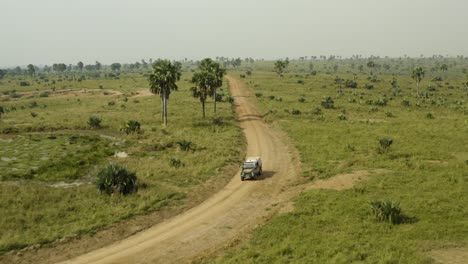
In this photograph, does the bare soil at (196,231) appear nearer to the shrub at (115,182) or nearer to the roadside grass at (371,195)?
the roadside grass at (371,195)

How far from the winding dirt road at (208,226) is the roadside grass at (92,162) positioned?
125 inches

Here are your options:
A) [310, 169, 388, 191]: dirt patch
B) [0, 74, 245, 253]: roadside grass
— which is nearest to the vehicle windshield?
[0, 74, 245, 253]: roadside grass

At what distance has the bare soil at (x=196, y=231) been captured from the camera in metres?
26.1

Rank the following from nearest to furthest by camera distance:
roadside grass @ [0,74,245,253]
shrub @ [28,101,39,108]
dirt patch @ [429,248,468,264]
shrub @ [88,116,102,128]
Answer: dirt patch @ [429,248,468,264] → roadside grass @ [0,74,245,253] → shrub @ [88,116,102,128] → shrub @ [28,101,39,108]

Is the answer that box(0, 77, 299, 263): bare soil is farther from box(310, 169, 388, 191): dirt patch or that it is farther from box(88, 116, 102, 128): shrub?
box(88, 116, 102, 128): shrub

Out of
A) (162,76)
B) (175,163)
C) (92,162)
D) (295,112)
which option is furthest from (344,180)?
(295,112)

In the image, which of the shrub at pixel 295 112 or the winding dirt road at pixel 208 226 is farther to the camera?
the shrub at pixel 295 112

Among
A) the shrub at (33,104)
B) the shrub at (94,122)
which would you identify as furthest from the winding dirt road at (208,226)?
the shrub at (33,104)

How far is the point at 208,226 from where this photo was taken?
30.5 meters

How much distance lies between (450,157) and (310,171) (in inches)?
673

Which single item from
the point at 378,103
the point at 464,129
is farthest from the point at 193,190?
the point at 378,103

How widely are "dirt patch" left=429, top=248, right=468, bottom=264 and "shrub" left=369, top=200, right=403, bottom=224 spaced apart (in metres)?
4.77

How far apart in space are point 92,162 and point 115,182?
17223 millimetres

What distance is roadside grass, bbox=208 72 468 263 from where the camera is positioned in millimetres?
24562
